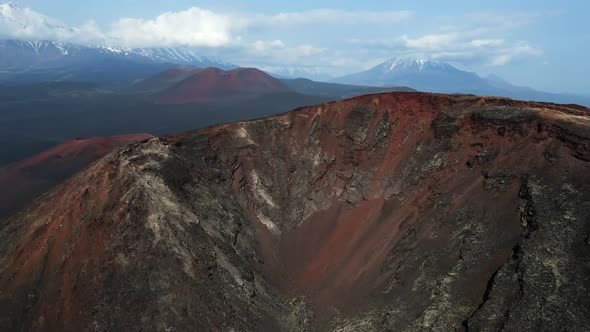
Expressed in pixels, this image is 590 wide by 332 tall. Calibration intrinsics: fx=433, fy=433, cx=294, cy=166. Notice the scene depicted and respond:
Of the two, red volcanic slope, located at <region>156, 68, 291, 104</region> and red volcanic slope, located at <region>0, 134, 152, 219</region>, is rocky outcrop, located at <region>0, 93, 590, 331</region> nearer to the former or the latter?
red volcanic slope, located at <region>0, 134, 152, 219</region>

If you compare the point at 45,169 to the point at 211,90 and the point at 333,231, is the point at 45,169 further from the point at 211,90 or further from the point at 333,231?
the point at 211,90

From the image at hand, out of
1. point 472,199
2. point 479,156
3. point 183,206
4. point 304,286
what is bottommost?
point 304,286

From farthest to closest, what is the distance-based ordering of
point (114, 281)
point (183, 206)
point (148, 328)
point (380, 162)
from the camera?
point (380, 162) → point (183, 206) → point (114, 281) → point (148, 328)

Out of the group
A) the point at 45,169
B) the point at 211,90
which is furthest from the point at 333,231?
the point at 211,90

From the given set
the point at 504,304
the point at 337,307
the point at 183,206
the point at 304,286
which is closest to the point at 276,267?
the point at 304,286

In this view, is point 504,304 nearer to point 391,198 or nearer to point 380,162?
point 391,198
